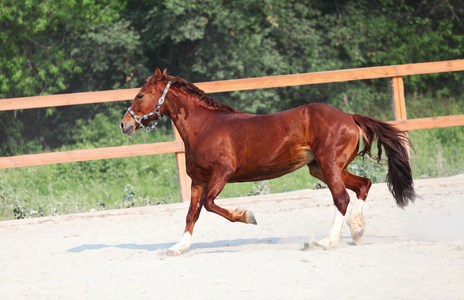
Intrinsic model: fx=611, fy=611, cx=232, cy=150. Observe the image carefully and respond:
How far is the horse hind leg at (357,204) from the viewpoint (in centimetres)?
518

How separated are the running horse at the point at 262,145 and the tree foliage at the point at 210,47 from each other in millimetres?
8740

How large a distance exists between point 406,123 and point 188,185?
9.55ft

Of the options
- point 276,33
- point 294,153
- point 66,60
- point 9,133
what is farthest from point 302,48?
point 294,153

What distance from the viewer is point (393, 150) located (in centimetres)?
542

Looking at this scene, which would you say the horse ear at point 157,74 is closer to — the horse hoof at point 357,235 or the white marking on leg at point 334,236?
the white marking on leg at point 334,236

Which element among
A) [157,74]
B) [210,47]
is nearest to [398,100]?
[157,74]

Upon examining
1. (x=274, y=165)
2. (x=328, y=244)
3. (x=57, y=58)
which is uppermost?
(x=274, y=165)

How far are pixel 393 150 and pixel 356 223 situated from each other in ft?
2.47

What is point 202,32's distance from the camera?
554 inches

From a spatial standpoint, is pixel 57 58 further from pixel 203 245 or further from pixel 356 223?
pixel 356 223

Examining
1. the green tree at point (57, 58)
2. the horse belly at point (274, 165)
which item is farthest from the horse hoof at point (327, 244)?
the green tree at point (57, 58)

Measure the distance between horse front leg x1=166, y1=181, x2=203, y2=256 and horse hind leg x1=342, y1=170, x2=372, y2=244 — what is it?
4.29 feet

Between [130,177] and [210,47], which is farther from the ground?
[210,47]

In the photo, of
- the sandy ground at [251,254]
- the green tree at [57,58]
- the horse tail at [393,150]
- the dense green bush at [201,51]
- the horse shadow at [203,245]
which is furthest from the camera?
the green tree at [57,58]
